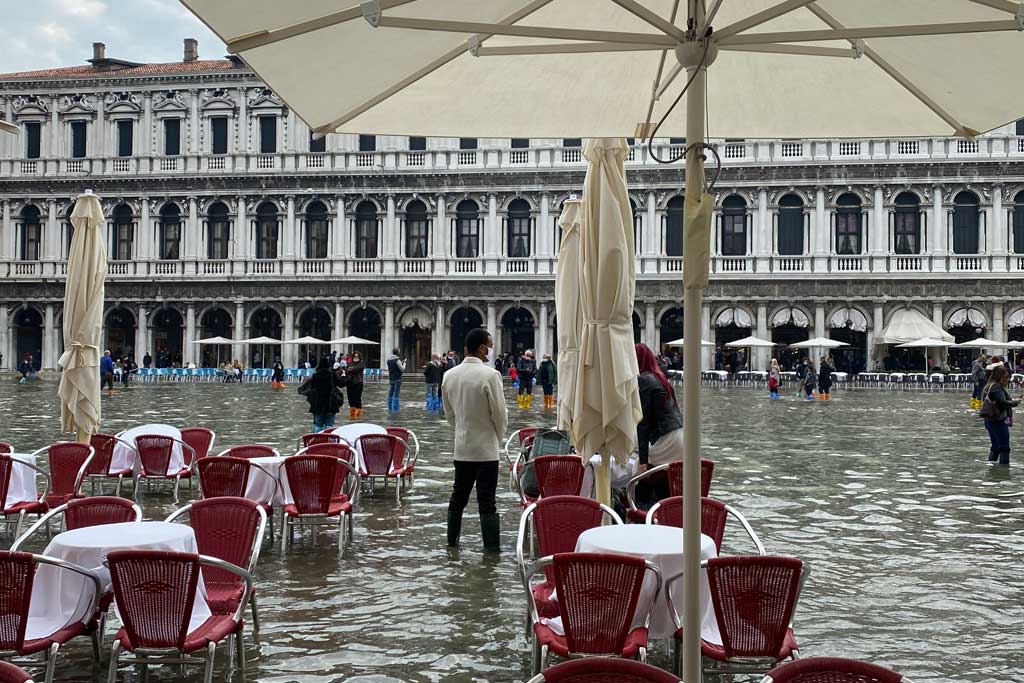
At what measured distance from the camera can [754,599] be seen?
12.9ft

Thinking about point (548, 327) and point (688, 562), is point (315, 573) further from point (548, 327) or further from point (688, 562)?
point (548, 327)

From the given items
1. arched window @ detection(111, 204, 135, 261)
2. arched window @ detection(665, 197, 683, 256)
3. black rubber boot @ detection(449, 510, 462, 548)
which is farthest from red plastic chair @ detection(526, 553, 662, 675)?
arched window @ detection(111, 204, 135, 261)

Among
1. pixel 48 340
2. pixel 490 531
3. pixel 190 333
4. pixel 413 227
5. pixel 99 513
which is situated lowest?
pixel 490 531

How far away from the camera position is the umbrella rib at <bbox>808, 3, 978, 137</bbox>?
3.75m

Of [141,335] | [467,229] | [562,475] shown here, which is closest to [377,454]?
[562,475]

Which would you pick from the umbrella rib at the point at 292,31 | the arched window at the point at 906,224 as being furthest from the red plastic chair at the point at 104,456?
the arched window at the point at 906,224

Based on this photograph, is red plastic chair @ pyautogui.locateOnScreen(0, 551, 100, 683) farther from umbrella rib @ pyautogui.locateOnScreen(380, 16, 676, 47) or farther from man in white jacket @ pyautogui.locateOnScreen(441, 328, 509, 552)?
man in white jacket @ pyautogui.locateOnScreen(441, 328, 509, 552)

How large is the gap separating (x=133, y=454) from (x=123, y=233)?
3120cm

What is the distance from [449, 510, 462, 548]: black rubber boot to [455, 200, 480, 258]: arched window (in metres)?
28.6

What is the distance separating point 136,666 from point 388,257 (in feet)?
103

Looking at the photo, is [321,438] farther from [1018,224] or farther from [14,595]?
[1018,224]

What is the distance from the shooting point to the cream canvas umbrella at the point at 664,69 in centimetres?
298

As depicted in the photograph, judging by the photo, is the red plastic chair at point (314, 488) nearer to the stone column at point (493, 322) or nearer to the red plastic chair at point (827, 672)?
the red plastic chair at point (827, 672)

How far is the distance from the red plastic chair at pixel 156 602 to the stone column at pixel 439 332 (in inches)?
1204
